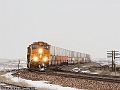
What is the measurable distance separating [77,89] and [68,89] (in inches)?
24.0

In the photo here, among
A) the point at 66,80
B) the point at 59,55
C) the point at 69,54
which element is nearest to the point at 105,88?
the point at 66,80

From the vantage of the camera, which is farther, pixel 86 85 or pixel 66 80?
pixel 66 80

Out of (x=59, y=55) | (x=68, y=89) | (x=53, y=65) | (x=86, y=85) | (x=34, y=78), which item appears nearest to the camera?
(x=68, y=89)

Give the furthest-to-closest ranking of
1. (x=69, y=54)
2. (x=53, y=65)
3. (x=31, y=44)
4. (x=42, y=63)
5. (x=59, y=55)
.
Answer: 1. (x=69, y=54)
2. (x=59, y=55)
3. (x=53, y=65)
4. (x=31, y=44)
5. (x=42, y=63)

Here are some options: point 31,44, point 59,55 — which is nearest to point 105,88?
point 31,44

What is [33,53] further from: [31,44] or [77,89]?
[77,89]

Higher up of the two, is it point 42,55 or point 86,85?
point 42,55

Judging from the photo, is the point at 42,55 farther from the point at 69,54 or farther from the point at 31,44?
the point at 69,54

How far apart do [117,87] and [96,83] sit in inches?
70.1

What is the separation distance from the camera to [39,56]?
98.4 feet

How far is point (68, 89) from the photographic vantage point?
605 inches

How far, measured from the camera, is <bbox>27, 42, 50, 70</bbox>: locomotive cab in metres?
29.5

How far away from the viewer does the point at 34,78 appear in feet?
71.2

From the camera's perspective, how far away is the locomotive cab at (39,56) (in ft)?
96.7
